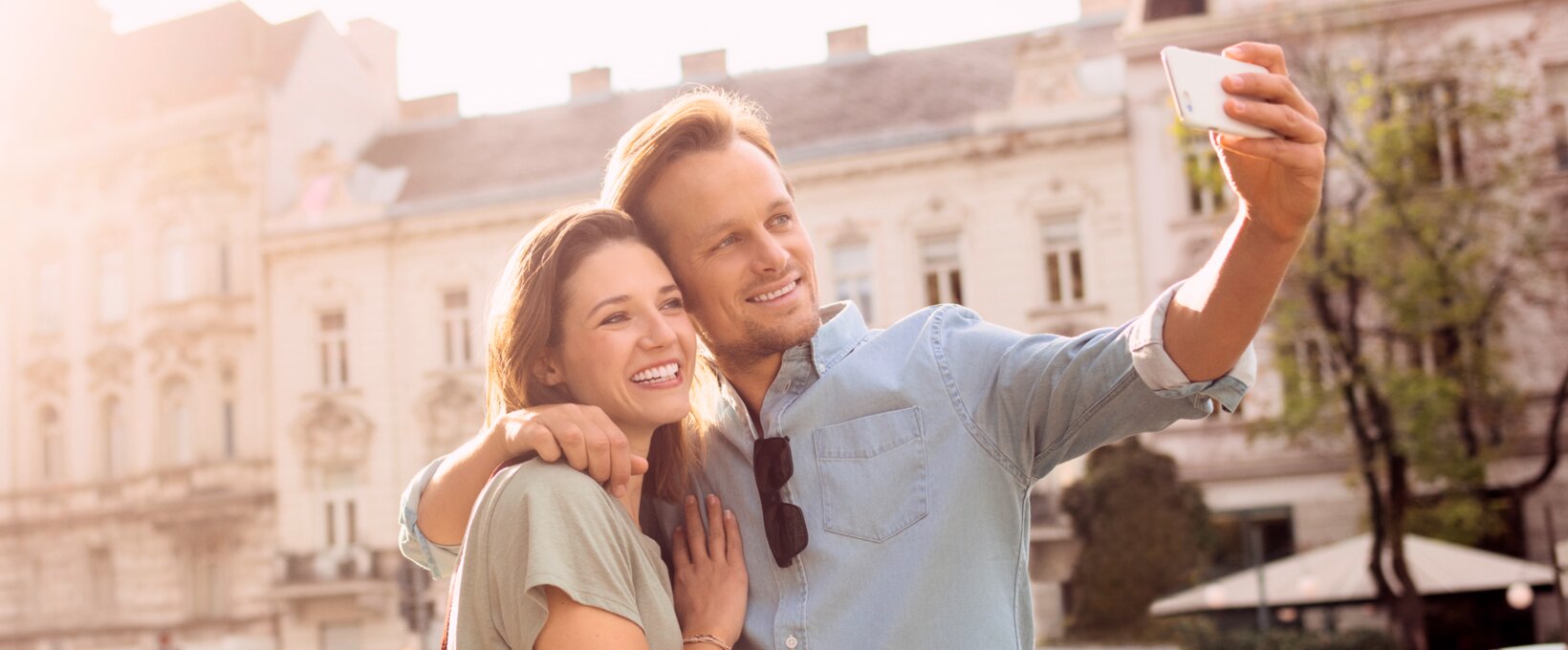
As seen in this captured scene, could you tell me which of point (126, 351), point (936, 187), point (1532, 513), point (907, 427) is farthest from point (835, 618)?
point (126, 351)

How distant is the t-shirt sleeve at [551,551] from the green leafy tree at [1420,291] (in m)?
15.7

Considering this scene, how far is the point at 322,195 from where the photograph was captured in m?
26.9

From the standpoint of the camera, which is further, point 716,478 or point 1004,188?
point 1004,188

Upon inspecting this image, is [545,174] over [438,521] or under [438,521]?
over

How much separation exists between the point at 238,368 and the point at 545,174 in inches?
262

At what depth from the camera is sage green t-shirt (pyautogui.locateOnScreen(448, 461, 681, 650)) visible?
79.7 inches

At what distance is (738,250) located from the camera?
2461mm

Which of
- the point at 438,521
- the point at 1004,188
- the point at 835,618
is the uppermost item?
the point at 1004,188

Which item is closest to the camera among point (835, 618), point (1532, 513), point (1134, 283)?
point (835, 618)

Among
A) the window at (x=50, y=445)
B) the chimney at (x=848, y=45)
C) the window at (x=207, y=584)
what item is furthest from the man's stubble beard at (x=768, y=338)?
the window at (x=50, y=445)

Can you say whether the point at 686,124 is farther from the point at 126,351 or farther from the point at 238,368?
the point at 126,351

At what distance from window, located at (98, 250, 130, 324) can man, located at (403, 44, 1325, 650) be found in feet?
95.6

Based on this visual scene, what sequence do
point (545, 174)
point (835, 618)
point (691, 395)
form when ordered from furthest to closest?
point (545, 174), point (691, 395), point (835, 618)

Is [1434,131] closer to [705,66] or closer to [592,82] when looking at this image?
[705,66]
